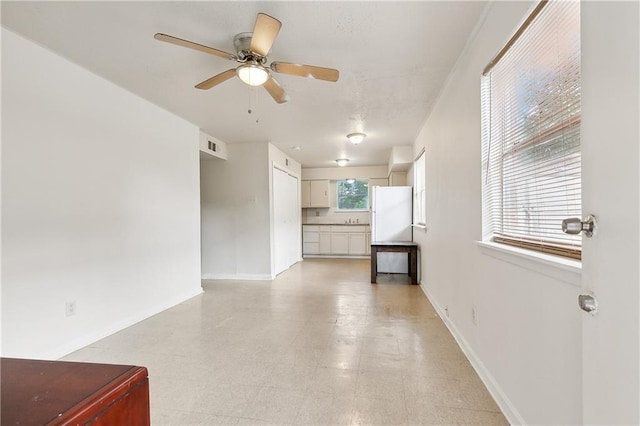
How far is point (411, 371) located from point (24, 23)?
11.5ft

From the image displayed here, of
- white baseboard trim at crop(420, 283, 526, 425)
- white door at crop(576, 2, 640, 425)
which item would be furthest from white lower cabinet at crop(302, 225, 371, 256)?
white door at crop(576, 2, 640, 425)

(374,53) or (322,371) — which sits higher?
(374,53)

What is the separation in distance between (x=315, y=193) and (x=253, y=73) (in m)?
5.77

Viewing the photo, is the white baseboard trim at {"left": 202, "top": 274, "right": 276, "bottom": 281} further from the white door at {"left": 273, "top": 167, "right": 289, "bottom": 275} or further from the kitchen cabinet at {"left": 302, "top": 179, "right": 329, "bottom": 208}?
the kitchen cabinet at {"left": 302, "top": 179, "right": 329, "bottom": 208}

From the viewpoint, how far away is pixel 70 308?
2469 mm

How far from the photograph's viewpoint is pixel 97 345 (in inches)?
101

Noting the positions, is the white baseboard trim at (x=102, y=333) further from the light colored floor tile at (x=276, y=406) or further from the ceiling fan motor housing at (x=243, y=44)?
the ceiling fan motor housing at (x=243, y=44)

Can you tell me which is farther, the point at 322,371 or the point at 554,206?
the point at 322,371

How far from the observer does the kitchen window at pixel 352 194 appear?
7945 millimetres

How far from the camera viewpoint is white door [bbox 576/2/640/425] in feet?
2.31

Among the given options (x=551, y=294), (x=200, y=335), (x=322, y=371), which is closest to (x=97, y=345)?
(x=200, y=335)

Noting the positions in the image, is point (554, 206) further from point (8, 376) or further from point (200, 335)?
point (200, 335)

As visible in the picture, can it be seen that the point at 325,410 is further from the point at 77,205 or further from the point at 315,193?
the point at 315,193

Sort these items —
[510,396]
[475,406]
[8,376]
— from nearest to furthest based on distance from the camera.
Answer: [8,376] < [510,396] < [475,406]
